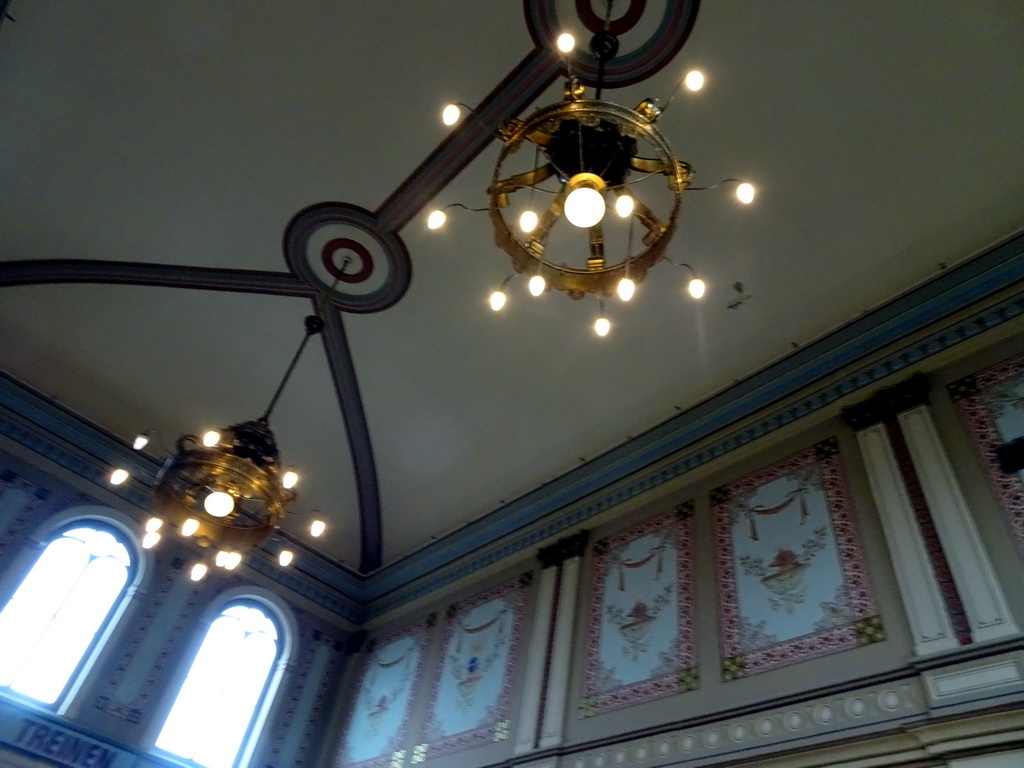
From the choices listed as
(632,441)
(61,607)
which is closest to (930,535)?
(632,441)

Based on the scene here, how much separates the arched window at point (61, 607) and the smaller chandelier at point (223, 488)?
283cm

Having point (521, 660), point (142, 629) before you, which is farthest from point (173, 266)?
point (521, 660)

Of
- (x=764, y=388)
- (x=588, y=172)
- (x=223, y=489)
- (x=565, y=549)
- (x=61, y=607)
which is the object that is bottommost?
(x=223, y=489)

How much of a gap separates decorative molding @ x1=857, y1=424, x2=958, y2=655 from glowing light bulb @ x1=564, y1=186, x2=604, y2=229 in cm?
321

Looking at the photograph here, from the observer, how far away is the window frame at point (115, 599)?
734cm

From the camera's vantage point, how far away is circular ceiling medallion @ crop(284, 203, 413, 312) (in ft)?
23.4

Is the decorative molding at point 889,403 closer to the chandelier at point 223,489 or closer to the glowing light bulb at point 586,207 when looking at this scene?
the glowing light bulb at point 586,207

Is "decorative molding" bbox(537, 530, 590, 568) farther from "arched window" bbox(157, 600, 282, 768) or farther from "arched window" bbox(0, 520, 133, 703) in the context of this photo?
"arched window" bbox(0, 520, 133, 703)

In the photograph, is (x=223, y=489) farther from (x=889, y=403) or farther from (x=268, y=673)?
(x=889, y=403)

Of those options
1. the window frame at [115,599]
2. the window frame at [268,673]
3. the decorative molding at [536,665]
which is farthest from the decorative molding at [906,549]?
the window frame at [115,599]

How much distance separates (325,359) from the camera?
26.8 ft

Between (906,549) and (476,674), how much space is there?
14.2 feet

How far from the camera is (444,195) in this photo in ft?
22.1

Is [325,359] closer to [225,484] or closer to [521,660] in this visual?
[225,484]
